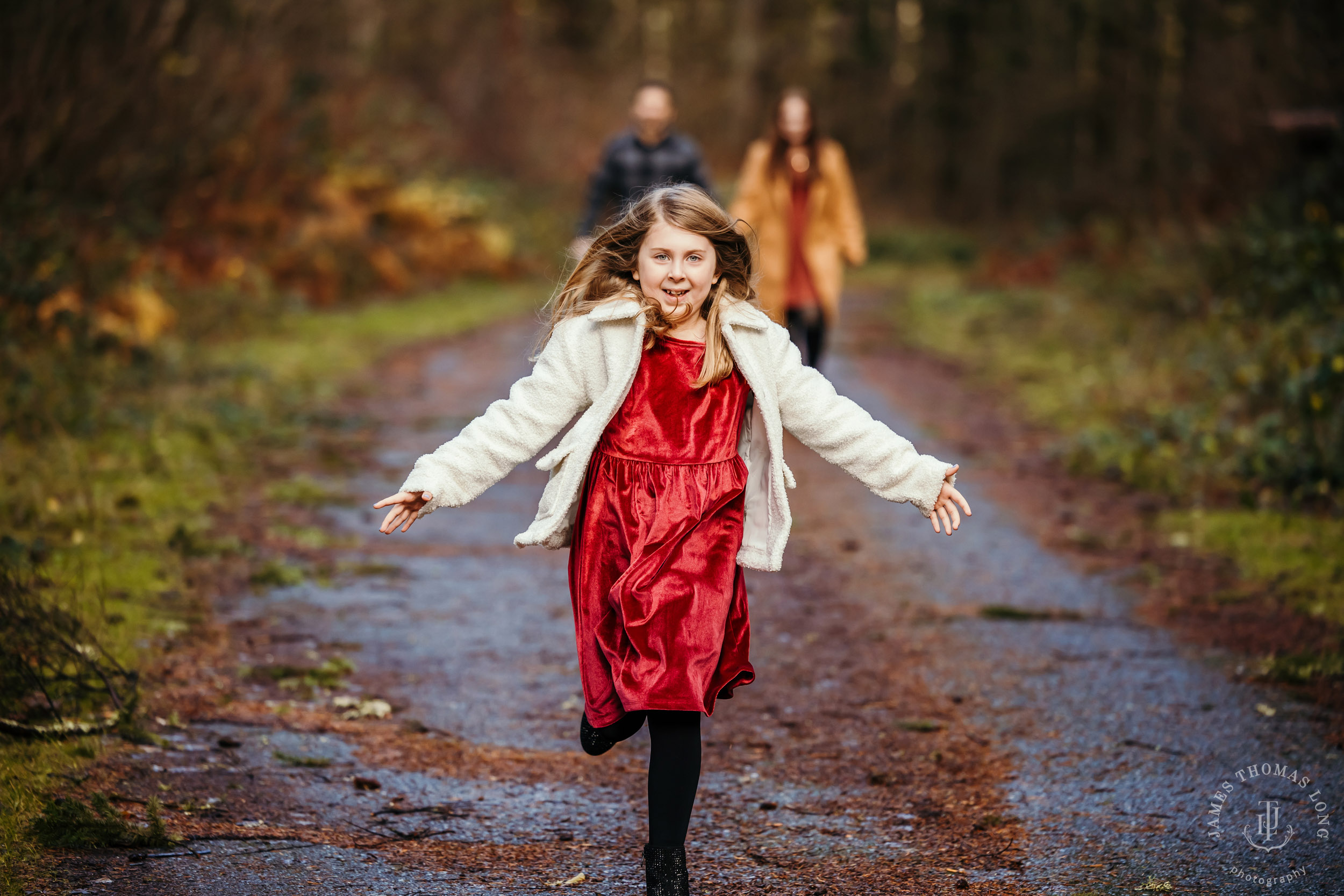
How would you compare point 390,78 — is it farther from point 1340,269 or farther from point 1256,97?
point 1340,269

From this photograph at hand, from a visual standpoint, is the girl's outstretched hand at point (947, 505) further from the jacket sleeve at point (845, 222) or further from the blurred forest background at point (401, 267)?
the jacket sleeve at point (845, 222)

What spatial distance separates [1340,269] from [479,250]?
40.8 feet

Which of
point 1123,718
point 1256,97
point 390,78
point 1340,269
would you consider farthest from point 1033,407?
point 390,78

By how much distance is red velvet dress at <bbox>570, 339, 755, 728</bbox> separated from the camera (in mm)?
3104

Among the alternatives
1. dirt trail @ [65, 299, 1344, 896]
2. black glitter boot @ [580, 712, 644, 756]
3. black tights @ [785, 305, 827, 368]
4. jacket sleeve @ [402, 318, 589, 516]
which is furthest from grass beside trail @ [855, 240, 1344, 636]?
jacket sleeve @ [402, 318, 589, 516]

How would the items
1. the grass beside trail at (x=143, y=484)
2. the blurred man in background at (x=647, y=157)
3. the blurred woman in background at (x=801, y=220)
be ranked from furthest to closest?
1. the blurred woman in background at (x=801, y=220)
2. the blurred man in background at (x=647, y=157)
3. the grass beside trail at (x=143, y=484)

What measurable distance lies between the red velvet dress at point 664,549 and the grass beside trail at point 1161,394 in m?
2.52

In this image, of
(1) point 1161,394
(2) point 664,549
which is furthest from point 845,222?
(2) point 664,549

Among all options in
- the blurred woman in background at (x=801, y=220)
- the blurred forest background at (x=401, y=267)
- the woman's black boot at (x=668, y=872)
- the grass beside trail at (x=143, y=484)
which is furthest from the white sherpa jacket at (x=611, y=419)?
the blurred woman in background at (x=801, y=220)

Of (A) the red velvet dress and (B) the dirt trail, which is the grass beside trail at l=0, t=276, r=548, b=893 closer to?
(B) the dirt trail

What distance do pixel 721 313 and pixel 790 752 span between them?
5.00 ft

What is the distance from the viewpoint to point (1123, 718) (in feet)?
14.3

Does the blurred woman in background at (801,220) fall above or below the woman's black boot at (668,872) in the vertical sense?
above

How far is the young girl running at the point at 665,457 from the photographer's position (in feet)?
10.3
